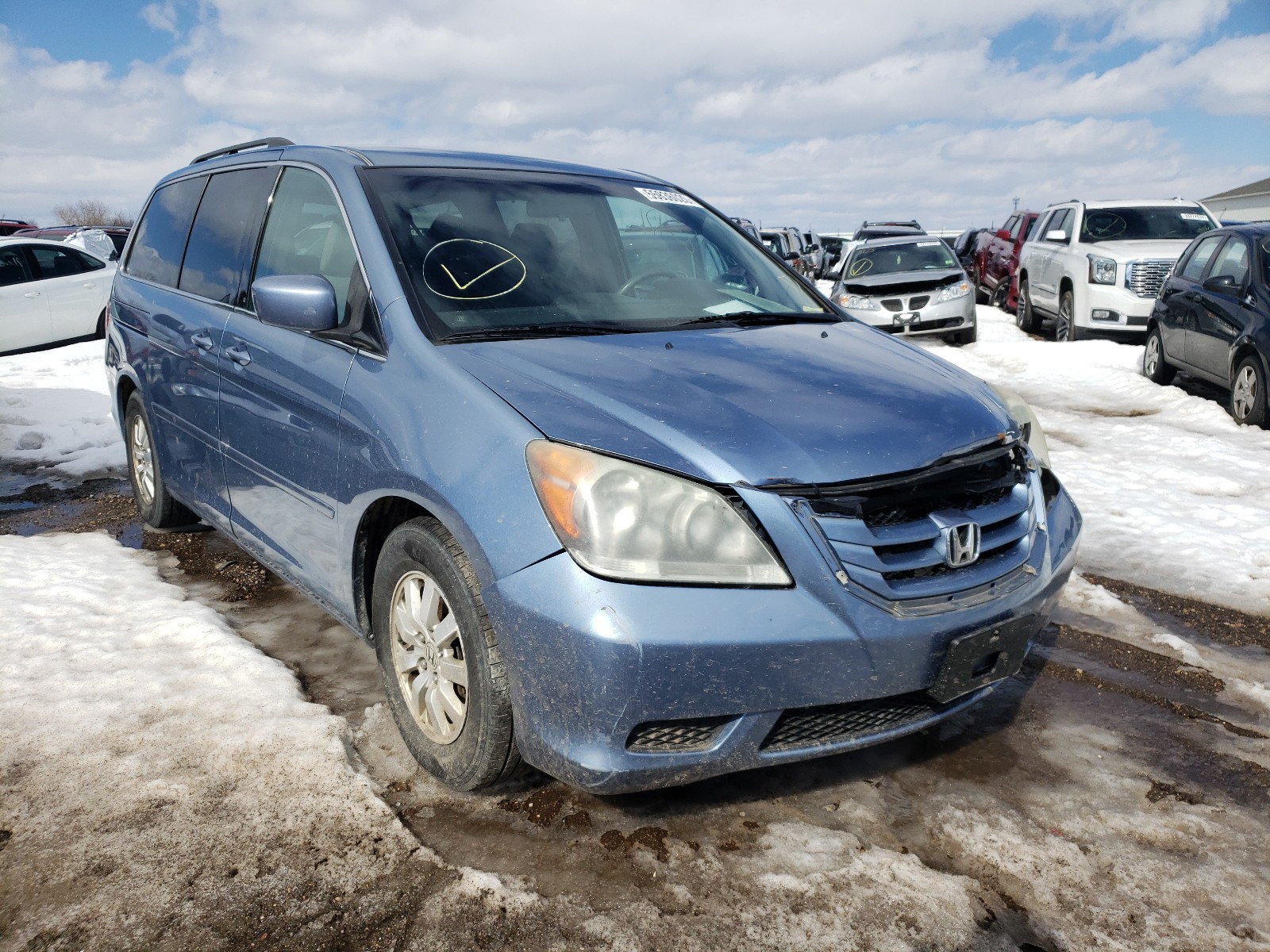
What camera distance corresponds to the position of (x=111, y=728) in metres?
3.03

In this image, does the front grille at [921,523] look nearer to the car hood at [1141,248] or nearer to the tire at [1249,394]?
the tire at [1249,394]

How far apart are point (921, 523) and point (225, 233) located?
306cm

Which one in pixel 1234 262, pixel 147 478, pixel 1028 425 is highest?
pixel 1234 262

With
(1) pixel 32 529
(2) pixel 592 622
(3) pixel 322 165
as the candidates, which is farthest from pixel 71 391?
(2) pixel 592 622

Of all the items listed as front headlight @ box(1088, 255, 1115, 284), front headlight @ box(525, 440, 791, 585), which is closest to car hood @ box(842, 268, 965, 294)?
front headlight @ box(1088, 255, 1115, 284)

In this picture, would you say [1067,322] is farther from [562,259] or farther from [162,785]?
[162,785]

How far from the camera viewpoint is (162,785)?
2.73m

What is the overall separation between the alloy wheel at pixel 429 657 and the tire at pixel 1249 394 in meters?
7.47

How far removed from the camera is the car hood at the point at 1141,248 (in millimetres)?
12422

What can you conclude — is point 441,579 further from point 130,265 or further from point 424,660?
point 130,265

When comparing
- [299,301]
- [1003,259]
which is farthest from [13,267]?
[1003,259]

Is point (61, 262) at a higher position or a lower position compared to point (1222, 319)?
higher

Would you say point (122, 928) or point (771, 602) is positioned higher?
point (771, 602)

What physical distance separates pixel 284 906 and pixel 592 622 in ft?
3.18
